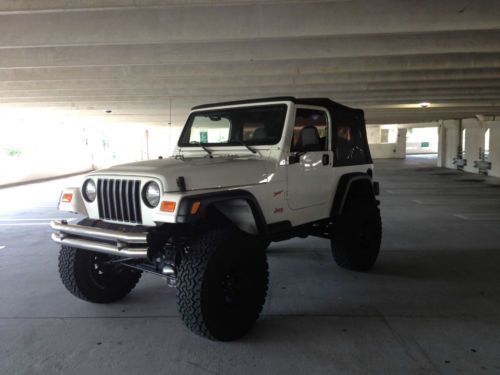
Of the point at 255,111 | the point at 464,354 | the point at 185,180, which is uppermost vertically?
the point at 255,111

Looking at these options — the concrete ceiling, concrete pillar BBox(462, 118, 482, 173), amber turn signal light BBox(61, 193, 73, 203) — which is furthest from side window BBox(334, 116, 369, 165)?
concrete pillar BBox(462, 118, 482, 173)

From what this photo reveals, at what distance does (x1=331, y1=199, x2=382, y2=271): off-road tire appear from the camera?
15.5 feet

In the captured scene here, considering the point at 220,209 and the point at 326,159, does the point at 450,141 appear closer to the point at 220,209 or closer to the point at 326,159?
the point at 326,159

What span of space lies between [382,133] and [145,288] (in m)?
38.1

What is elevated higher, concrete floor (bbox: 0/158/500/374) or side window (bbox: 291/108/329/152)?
side window (bbox: 291/108/329/152)

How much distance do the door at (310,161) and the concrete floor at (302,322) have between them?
1.01m

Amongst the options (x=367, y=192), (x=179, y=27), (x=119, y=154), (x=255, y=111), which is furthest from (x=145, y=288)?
(x=119, y=154)

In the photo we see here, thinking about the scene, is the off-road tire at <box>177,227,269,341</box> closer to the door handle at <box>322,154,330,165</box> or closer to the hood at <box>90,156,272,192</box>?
the hood at <box>90,156,272,192</box>

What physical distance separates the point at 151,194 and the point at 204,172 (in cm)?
44

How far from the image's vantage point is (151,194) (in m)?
3.07

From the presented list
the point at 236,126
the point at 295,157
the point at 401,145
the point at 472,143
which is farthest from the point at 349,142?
the point at 401,145

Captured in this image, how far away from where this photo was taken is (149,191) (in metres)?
3.08

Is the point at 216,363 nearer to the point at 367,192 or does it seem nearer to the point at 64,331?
the point at 64,331

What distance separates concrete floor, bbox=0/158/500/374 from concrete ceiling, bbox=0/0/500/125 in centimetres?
319
